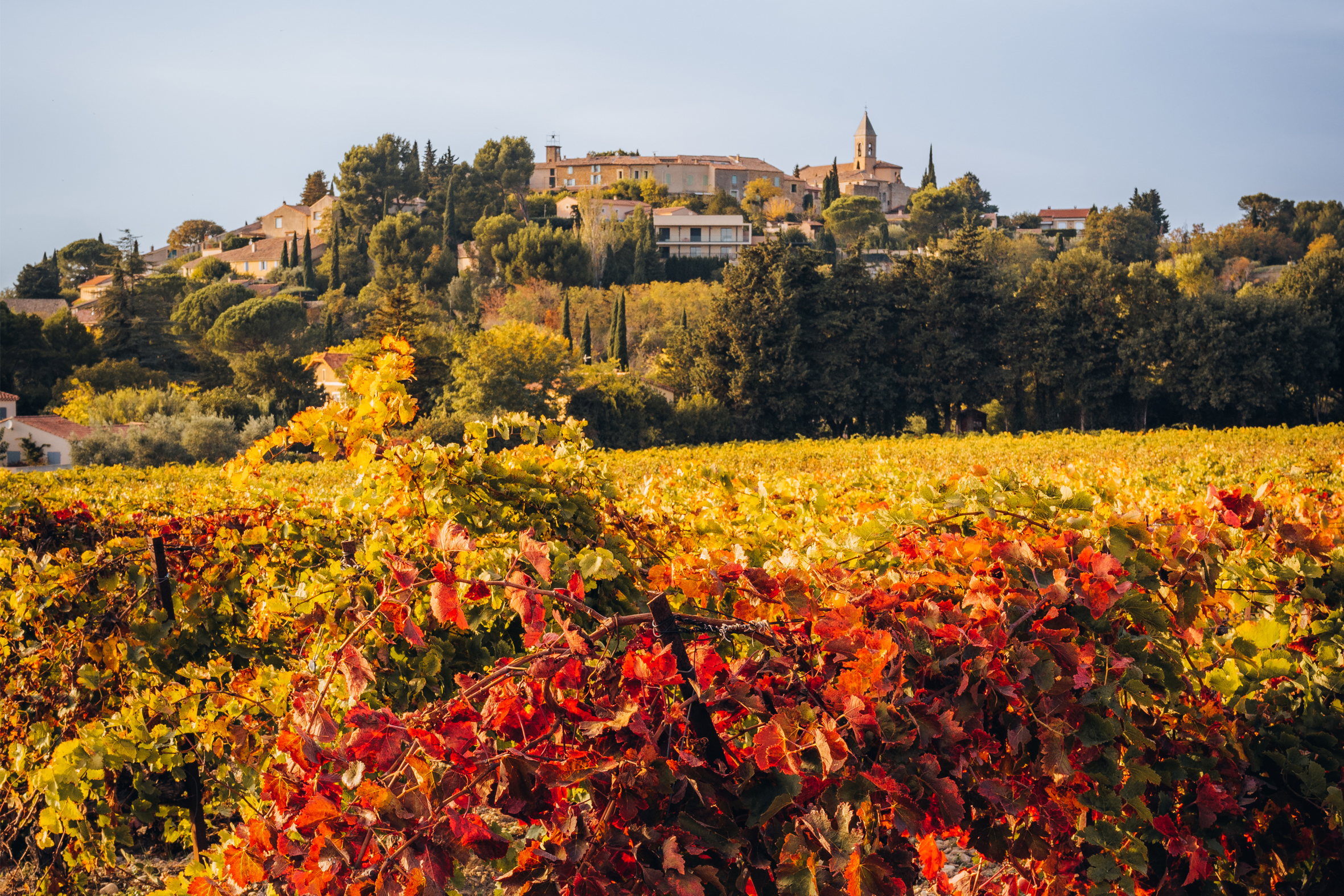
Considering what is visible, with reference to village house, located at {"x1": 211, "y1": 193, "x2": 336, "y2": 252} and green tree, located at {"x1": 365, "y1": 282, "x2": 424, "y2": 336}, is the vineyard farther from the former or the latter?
→ village house, located at {"x1": 211, "y1": 193, "x2": 336, "y2": 252}

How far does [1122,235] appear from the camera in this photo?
6819cm

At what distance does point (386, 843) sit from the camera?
120cm

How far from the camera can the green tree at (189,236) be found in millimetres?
90000

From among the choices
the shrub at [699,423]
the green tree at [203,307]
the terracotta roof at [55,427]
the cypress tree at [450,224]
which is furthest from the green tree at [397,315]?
the cypress tree at [450,224]

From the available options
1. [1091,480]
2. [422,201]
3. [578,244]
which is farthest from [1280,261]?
[1091,480]

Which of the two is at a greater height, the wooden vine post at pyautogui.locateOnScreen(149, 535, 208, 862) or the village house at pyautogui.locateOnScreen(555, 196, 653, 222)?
the village house at pyautogui.locateOnScreen(555, 196, 653, 222)

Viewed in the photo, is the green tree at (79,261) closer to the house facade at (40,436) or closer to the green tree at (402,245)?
the green tree at (402,245)

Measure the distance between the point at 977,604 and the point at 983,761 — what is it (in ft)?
0.85

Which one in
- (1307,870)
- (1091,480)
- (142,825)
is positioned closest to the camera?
(1307,870)

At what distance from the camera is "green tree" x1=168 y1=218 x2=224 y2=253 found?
90.0 meters

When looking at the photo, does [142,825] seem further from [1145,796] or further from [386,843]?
[1145,796]

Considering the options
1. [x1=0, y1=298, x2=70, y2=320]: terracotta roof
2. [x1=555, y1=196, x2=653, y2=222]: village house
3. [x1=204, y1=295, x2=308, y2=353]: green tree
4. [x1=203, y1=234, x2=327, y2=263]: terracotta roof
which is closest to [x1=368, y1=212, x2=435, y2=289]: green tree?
[x1=203, y1=234, x2=327, y2=263]: terracotta roof

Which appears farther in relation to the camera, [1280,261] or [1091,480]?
[1280,261]

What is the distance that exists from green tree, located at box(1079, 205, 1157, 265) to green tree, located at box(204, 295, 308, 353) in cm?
5205
